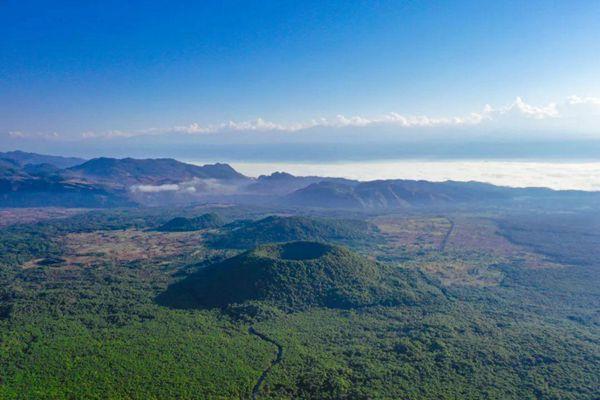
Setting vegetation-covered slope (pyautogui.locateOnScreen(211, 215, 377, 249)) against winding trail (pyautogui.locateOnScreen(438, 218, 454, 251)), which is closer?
vegetation-covered slope (pyautogui.locateOnScreen(211, 215, 377, 249))

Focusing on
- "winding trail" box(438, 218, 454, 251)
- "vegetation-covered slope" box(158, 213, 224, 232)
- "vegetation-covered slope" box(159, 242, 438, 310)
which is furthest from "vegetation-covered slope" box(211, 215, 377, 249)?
"vegetation-covered slope" box(159, 242, 438, 310)

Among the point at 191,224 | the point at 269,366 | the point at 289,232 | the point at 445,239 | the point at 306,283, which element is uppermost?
the point at 289,232

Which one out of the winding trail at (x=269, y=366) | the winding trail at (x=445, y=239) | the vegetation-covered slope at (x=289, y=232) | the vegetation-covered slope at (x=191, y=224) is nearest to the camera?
the winding trail at (x=269, y=366)

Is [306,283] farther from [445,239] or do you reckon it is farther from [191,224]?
[191,224]

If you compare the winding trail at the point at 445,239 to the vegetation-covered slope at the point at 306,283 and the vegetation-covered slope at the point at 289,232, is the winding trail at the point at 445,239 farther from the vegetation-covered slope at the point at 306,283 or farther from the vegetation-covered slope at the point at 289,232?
the vegetation-covered slope at the point at 306,283

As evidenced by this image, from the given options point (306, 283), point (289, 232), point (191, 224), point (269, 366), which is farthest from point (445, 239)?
point (269, 366)

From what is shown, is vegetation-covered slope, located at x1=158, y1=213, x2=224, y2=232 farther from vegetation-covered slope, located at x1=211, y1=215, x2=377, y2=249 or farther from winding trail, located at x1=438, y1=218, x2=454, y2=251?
winding trail, located at x1=438, y1=218, x2=454, y2=251

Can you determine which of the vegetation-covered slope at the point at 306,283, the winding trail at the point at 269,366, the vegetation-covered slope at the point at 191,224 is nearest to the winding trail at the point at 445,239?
the vegetation-covered slope at the point at 306,283

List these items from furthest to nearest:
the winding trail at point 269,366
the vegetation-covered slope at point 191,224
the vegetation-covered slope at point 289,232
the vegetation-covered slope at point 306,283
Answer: the vegetation-covered slope at point 191,224
the vegetation-covered slope at point 289,232
the vegetation-covered slope at point 306,283
the winding trail at point 269,366

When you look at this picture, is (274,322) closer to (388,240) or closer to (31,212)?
(388,240)

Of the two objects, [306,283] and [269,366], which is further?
[306,283]

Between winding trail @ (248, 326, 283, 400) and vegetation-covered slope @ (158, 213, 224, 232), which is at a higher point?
vegetation-covered slope @ (158, 213, 224, 232)

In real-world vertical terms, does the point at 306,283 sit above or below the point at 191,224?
below

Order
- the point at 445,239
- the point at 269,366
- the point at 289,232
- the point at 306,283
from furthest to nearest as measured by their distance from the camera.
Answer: the point at 445,239
the point at 289,232
the point at 306,283
the point at 269,366
